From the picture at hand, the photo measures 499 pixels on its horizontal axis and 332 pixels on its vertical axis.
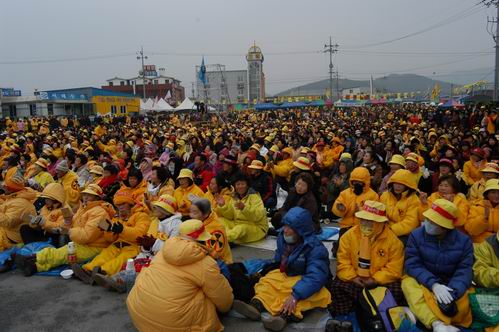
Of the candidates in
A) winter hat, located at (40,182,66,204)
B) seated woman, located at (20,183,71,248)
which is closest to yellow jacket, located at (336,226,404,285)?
seated woman, located at (20,183,71,248)

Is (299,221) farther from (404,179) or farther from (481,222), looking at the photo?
(481,222)

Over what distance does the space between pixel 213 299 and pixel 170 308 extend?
1.34 ft

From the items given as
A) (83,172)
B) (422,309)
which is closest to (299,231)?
(422,309)

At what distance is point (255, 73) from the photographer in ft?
325

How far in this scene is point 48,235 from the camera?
19.1ft

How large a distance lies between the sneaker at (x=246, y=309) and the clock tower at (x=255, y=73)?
95.8m

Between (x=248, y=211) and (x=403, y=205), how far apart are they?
90.4 inches

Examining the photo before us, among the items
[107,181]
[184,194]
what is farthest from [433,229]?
[107,181]

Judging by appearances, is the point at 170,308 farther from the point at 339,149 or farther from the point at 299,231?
the point at 339,149

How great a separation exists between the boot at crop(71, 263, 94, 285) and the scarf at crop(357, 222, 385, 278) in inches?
126

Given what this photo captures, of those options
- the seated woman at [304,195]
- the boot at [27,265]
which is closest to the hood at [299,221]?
the seated woman at [304,195]

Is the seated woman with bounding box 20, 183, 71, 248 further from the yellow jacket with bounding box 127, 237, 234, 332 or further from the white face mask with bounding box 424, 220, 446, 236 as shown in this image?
the white face mask with bounding box 424, 220, 446, 236

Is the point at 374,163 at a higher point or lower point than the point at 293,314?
higher

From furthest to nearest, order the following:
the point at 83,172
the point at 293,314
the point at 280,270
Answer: the point at 83,172 < the point at 280,270 < the point at 293,314
